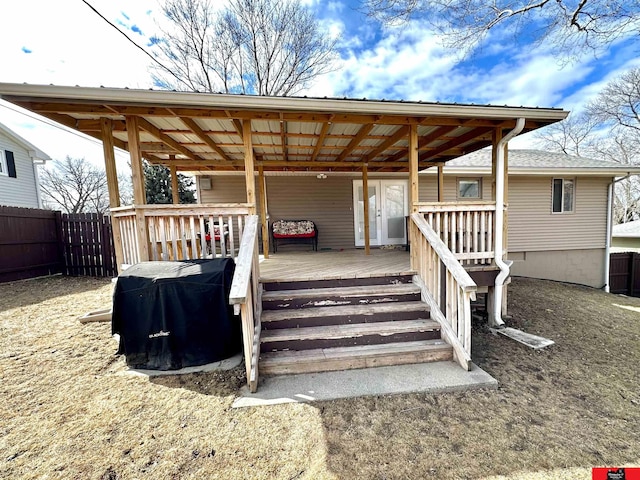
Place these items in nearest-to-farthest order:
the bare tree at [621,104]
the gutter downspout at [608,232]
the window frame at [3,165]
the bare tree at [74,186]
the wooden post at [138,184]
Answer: the wooden post at [138,184]
the gutter downspout at [608,232]
the window frame at [3,165]
the bare tree at [621,104]
the bare tree at [74,186]

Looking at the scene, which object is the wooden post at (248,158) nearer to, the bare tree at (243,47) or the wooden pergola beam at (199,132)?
the wooden pergola beam at (199,132)

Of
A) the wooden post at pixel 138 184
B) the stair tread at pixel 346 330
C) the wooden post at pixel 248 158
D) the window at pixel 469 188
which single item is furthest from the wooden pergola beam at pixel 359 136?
the window at pixel 469 188

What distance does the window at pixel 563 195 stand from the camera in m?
8.24

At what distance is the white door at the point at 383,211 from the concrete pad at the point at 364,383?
5093mm

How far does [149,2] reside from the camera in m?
8.89

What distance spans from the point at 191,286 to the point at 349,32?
1136cm

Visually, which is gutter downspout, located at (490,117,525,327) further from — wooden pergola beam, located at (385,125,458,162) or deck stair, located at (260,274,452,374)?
deck stair, located at (260,274,452,374)

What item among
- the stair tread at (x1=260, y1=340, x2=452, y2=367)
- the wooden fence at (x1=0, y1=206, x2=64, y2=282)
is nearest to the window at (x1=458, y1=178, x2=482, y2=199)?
the stair tread at (x1=260, y1=340, x2=452, y2=367)

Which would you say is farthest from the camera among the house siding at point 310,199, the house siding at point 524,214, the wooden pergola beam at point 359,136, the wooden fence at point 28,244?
the house siding at point 524,214

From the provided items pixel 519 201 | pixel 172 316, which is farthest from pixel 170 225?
pixel 519 201

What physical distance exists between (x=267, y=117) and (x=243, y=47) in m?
10.2

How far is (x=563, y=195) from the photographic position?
27.2 feet

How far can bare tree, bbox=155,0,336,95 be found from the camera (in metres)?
10.5

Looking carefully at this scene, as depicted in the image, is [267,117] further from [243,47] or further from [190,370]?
[243,47]
